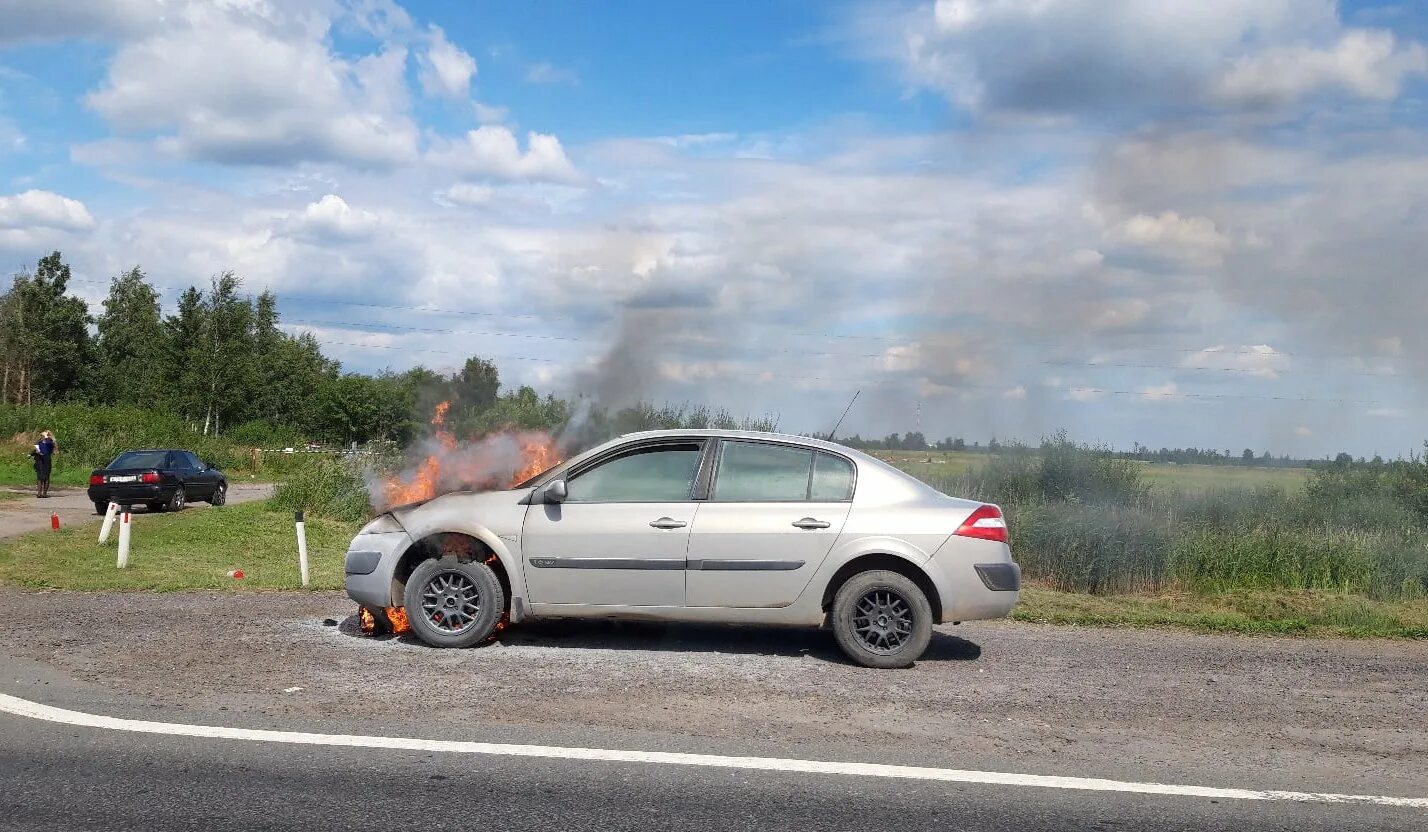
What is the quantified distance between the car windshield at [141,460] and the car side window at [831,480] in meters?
21.5

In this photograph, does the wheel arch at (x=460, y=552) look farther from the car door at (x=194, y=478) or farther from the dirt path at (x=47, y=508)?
the car door at (x=194, y=478)

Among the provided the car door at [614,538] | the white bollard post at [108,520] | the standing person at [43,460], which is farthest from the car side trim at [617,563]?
A: the standing person at [43,460]

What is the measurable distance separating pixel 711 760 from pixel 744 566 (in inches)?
99.0

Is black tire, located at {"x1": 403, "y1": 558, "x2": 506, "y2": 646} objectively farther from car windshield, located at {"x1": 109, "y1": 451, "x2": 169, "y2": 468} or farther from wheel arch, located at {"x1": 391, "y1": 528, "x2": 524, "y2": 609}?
car windshield, located at {"x1": 109, "y1": 451, "x2": 169, "y2": 468}

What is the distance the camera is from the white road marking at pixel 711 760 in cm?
527

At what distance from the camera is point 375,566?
841cm

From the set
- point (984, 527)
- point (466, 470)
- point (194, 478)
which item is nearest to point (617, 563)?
point (984, 527)

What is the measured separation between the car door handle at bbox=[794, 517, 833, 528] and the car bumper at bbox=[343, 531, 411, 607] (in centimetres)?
281

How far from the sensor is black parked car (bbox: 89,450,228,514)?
80.9ft

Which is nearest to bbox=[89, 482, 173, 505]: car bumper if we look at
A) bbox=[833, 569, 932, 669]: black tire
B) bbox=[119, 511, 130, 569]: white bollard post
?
bbox=[119, 511, 130, 569]: white bollard post

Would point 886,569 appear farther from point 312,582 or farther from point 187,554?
point 187,554

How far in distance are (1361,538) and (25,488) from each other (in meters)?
33.3

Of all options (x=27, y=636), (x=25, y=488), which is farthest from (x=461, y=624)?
(x=25, y=488)

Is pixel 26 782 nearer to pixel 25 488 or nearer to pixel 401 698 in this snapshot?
pixel 401 698
